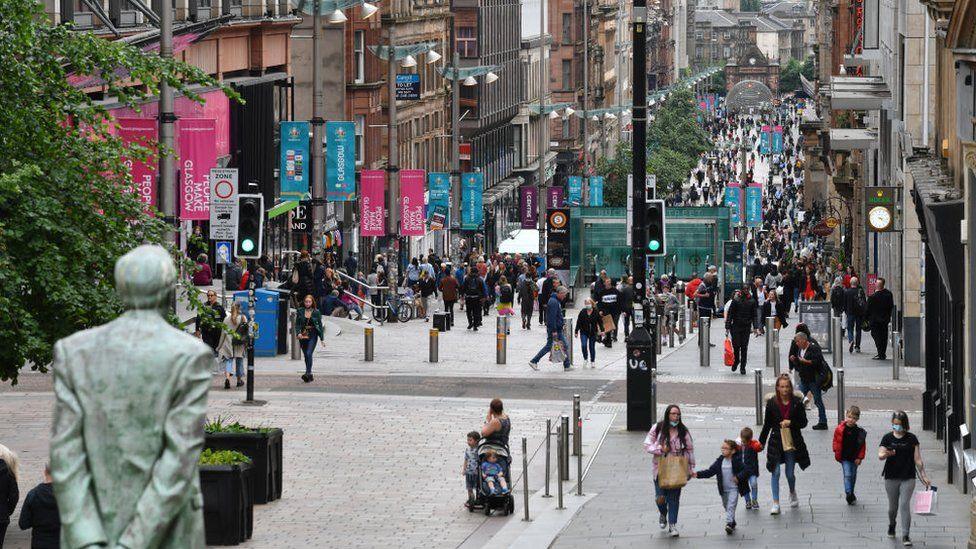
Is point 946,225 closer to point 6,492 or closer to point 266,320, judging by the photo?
point 6,492

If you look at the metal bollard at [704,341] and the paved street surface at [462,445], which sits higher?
the metal bollard at [704,341]

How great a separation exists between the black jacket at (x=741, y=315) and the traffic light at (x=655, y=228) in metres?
7.26

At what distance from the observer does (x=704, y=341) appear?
36406 mm

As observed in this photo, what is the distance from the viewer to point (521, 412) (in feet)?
93.4

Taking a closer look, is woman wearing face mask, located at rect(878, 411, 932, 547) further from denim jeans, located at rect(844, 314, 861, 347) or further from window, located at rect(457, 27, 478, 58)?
window, located at rect(457, 27, 478, 58)

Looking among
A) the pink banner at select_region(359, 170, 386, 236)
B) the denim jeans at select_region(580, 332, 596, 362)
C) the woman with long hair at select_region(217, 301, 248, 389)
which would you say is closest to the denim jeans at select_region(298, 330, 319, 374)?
the woman with long hair at select_region(217, 301, 248, 389)

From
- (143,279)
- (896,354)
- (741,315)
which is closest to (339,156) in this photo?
(741,315)

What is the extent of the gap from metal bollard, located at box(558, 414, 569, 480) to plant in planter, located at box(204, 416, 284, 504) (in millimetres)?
2854

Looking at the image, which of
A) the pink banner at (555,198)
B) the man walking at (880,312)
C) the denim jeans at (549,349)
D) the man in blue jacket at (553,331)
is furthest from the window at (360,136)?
the denim jeans at (549,349)

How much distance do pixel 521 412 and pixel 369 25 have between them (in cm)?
4648

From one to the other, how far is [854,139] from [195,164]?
1821 cm

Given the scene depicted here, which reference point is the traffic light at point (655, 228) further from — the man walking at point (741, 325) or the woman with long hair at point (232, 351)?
the man walking at point (741, 325)

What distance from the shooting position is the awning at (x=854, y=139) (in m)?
49.3

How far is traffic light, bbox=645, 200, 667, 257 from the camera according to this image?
27.4 m
